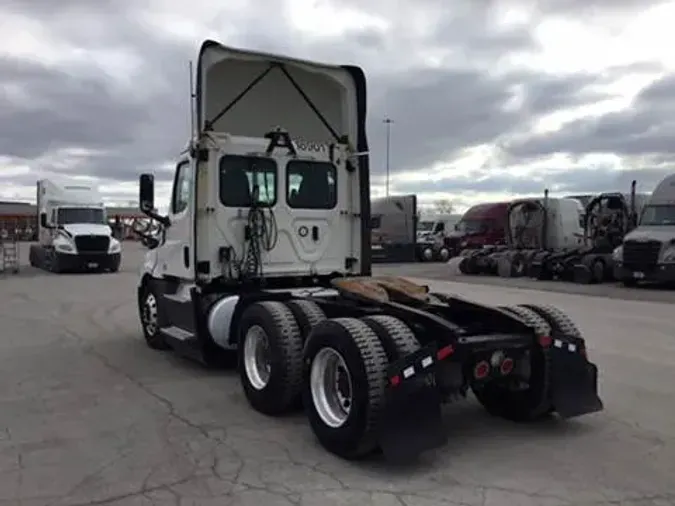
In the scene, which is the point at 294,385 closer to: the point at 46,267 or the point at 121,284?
the point at 121,284

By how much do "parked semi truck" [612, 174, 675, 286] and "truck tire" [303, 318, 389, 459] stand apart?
16641mm

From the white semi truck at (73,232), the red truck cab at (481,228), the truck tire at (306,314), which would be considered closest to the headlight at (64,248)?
the white semi truck at (73,232)

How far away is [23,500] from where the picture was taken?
4277mm

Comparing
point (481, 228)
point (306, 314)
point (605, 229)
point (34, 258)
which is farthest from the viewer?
point (481, 228)

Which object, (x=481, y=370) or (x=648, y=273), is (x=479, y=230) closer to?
(x=648, y=273)

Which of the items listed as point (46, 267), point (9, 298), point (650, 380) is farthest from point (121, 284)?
point (650, 380)

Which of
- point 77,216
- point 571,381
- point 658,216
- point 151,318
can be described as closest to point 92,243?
point 77,216

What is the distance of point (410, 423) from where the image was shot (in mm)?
4785

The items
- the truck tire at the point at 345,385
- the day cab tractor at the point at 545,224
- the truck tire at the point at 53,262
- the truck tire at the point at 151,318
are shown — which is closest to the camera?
the truck tire at the point at 345,385

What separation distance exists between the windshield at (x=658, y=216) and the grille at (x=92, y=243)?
1857 centimetres

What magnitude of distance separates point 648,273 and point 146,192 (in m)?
15.8

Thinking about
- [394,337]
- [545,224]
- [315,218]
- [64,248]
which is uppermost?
[545,224]

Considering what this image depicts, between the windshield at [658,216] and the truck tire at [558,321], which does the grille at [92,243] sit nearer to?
the windshield at [658,216]

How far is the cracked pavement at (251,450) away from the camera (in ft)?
14.3
